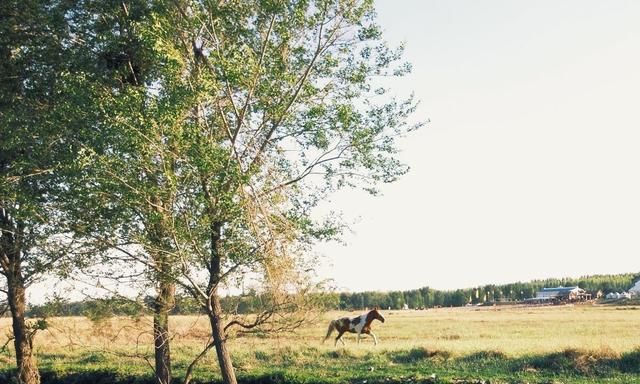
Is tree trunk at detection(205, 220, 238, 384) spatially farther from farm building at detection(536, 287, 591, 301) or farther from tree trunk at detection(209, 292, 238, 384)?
farm building at detection(536, 287, 591, 301)

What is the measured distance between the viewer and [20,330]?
2114cm

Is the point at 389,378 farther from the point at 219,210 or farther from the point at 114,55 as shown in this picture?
the point at 114,55

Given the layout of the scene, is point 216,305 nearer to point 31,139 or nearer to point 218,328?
point 218,328

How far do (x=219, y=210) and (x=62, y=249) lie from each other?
4600mm

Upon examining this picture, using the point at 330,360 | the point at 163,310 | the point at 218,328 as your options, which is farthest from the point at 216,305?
the point at 330,360

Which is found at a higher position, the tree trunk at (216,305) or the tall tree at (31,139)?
the tall tree at (31,139)

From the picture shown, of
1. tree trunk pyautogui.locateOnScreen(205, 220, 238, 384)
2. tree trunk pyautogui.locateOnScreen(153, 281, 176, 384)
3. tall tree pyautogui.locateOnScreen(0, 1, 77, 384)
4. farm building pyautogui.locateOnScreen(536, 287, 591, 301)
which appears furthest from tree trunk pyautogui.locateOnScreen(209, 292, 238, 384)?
farm building pyautogui.locateOnScreen(536, 287, 591, 301)

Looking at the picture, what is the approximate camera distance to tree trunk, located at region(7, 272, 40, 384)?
20.3 metres

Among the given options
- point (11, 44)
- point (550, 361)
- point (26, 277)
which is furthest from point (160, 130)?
point (550, 361)

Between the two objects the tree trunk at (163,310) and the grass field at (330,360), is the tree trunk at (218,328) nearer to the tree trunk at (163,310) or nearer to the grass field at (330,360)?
the grass field at (330,360)

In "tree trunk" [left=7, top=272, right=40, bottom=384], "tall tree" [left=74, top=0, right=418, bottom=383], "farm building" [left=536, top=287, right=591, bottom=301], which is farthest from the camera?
"farm building" [left=536, top=287, right=591, bottom=301]

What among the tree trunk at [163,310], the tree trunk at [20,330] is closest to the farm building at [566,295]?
the tree trunk at [20,330]

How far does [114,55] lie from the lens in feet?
56.2

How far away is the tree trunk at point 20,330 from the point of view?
20297mm
